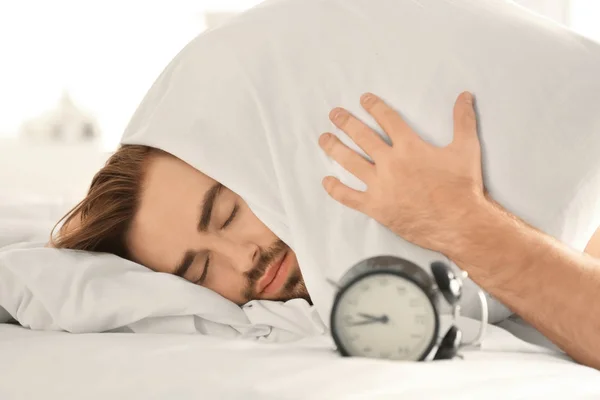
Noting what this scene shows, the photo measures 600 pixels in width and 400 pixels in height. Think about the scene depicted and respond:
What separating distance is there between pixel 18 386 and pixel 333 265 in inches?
17.9

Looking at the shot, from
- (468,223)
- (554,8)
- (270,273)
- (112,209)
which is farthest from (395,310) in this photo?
(554,8)

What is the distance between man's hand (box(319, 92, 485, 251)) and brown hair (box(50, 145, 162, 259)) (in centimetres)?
47

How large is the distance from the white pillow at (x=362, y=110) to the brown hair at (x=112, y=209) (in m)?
0.16

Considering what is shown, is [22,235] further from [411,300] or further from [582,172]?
[582,172]

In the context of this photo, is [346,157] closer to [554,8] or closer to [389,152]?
[389,152]

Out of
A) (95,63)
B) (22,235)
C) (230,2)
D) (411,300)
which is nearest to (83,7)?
(95,63)

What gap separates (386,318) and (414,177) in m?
0.23

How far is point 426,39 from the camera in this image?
1143 mm

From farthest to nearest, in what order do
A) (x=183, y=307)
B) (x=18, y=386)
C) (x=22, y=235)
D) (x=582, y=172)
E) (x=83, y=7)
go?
(x=83, y=7)
(x=22, y=235)
(x=183, y=307)
(x=582, y=172)
(x=18, y=386)

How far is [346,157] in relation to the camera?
114cm

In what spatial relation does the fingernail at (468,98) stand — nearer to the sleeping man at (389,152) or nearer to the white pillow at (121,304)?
the sleeping man at (389,152)

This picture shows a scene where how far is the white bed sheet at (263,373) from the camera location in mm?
779

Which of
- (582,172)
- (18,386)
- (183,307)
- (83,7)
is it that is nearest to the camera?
(18,386)

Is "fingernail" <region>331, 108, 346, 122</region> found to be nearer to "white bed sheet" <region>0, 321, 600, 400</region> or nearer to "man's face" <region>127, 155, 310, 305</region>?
"man's face" <region>127, 155, 310, 305</region>
